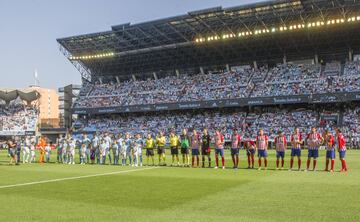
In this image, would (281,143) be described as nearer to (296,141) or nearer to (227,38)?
(296,141)

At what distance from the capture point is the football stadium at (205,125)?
10719 millimetres

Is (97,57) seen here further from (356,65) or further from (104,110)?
(356,65)

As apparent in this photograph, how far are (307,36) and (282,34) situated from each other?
3269 mm

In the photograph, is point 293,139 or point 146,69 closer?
point 293,139

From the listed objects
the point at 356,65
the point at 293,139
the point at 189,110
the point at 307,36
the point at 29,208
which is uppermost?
the point at 307,36

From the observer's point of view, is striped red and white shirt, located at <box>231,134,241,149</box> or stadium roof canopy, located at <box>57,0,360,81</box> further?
stadium roof canopy, located at <box>57,0,360,81</box>

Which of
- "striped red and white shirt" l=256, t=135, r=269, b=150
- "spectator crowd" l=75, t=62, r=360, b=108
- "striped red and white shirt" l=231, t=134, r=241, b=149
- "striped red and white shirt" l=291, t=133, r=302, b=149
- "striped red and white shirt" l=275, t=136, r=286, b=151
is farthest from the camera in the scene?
"spectator crowd" l=75, t=62, r=360, b=108

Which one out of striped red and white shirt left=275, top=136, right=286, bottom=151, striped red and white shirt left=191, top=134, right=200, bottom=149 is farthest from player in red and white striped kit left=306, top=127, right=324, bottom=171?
striped red and white shirt left=191, top=134, right=200, bottom=149

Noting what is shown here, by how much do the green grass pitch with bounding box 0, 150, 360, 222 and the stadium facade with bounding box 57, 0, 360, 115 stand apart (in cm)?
3728

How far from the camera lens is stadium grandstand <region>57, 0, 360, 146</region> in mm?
50662

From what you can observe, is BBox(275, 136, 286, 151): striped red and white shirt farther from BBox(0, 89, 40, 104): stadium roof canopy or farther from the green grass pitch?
BBox(0, 89, 40, 104): stadium roof canopy

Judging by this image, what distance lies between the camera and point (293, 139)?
1953cm

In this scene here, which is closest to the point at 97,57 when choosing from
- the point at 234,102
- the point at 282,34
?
the point at 234,102

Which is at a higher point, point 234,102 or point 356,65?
point 356,65
